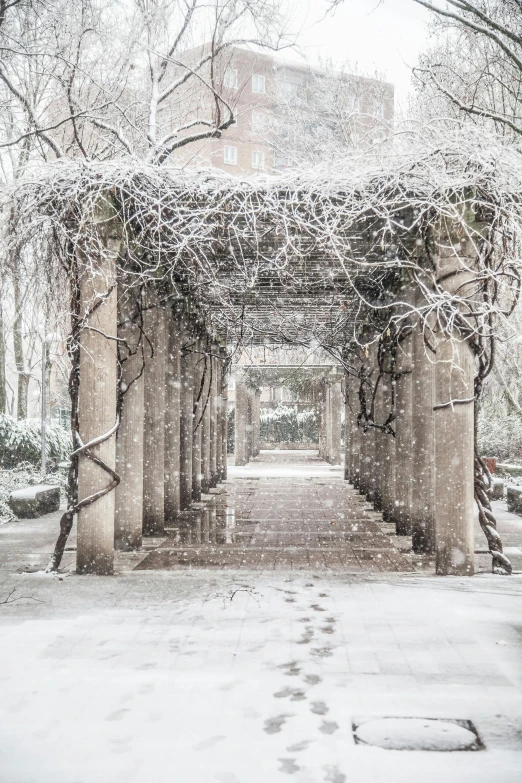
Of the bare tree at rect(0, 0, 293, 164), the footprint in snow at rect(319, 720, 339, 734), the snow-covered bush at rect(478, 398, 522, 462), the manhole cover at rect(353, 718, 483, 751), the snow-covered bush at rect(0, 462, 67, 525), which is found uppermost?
the bare tree at rect(0, 0, 293, 164)

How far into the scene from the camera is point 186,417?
11.0 m

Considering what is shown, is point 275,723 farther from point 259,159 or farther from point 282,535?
point 259,159

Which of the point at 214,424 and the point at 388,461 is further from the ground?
the point at 214,424

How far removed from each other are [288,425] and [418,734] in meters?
30.8

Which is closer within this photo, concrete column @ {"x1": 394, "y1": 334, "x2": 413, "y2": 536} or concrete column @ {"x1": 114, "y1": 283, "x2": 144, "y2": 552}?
concrete column @ {"x1": 114, "y1": 283, "x2": 144, "y2": 552}

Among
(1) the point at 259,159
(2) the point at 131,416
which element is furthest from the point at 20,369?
(2) the point at 131,416

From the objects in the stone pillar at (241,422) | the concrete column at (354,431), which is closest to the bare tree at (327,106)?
the concrete column at (354,431)

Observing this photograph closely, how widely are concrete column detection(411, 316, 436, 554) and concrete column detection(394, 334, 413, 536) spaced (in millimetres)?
296

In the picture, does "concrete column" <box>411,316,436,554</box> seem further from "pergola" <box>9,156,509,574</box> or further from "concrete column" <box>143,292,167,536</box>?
"concrete column" <box>143,292,167,536</box>

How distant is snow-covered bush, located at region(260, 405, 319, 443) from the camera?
33344mm

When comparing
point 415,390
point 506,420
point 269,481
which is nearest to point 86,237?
point 415,390

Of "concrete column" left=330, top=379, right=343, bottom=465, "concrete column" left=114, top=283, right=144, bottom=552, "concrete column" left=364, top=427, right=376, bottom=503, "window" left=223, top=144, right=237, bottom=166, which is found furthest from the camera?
"window" left=223, top=144, right=237, bottom=166

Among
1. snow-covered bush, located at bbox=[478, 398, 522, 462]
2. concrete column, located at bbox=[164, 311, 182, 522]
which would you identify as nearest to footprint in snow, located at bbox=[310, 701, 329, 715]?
concrete column, located at bbox=[164, 311, 182, 522]

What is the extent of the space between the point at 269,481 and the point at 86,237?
38.4ft
